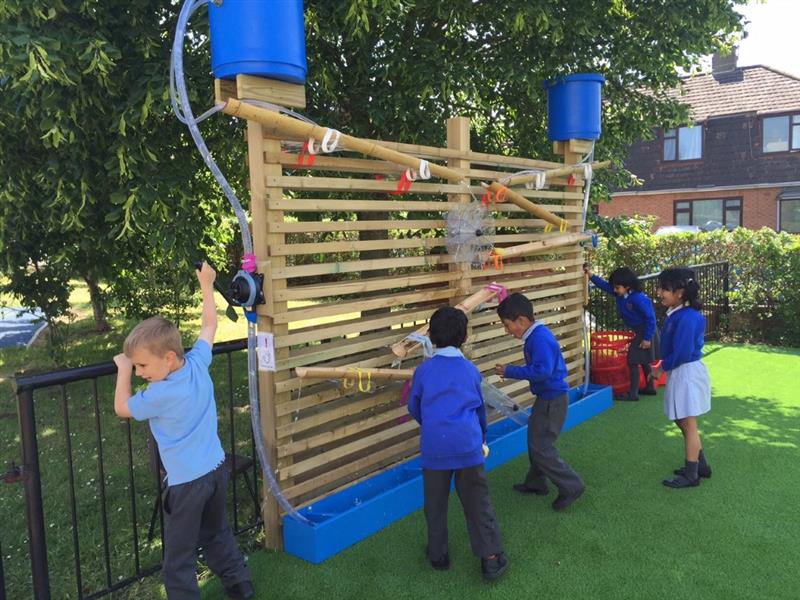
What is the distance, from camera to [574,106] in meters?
6.01

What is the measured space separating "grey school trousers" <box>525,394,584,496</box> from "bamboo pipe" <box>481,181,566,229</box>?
175cm

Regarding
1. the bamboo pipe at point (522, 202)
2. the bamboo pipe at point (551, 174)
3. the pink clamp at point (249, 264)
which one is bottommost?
the pink clamp at point (249, 264)

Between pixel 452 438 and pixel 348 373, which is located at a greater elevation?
pixel 348 373

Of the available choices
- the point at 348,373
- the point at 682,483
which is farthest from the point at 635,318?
the point at 348,373

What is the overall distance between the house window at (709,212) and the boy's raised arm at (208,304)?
22.4 metres

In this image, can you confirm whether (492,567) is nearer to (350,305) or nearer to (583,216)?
(350,305)

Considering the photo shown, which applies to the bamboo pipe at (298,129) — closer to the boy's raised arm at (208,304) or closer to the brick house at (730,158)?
the boy's raised arm at (208,304)

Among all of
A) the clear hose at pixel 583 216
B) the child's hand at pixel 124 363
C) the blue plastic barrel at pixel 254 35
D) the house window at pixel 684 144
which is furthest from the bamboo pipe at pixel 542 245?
the house window at pixel 684 144

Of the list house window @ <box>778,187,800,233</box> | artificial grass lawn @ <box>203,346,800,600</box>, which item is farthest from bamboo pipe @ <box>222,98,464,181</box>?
house window @ <box>778,187,800,233</box>

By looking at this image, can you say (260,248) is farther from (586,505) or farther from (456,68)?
(456,68)

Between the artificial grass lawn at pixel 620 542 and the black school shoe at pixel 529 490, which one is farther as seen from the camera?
the black school shoe at pixel 529 490

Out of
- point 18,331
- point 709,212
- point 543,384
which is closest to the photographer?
point 543,384

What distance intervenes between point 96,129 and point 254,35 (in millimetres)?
2062

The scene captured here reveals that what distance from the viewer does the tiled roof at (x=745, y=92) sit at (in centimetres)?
2072
